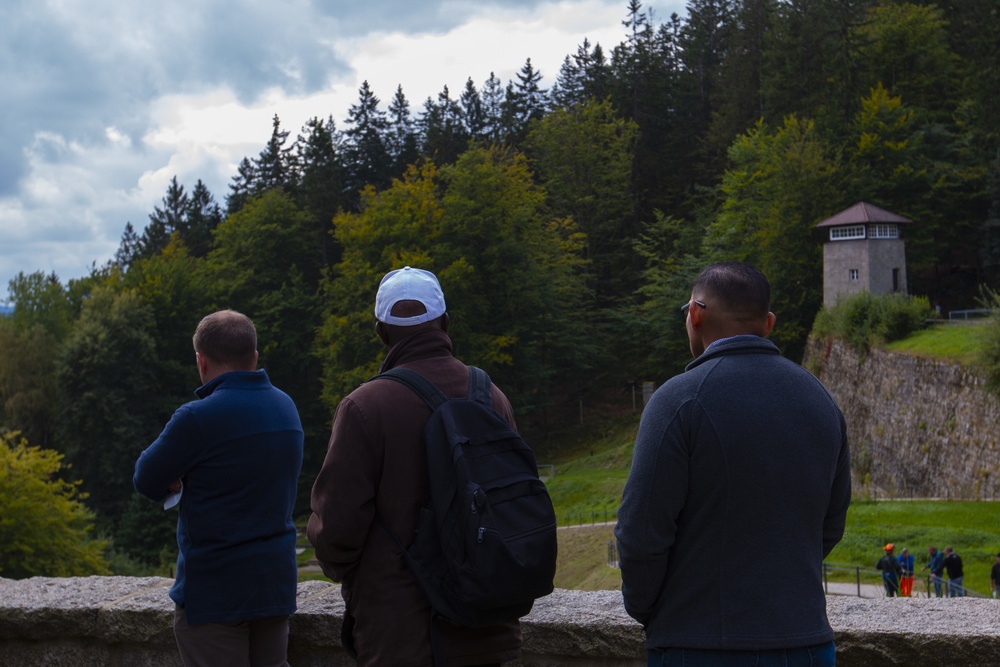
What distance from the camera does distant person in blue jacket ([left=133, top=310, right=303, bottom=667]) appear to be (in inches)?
146

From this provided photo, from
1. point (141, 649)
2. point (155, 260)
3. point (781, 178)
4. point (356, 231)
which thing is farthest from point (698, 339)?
point (155, 260)

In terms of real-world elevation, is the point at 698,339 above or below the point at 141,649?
above

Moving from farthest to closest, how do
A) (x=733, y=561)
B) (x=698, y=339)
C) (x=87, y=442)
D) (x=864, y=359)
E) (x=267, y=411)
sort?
(x=87, y=442)
(x=864, y=359)
(x=267, y=411)
(x=698, y=339)
(x=733, y=561)

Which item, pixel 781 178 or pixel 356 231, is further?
pixel 356 231

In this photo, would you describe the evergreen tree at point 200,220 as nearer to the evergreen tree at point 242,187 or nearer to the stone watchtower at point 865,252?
the evergreen tree at point 242,187

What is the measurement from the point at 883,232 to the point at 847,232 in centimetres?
130

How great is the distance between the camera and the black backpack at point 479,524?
3033 millimetres

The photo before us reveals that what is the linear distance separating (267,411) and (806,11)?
60771mm

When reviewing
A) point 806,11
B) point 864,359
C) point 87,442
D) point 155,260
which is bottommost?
point 87,442

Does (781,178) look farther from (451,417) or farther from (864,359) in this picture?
(451,417)

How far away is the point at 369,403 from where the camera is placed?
10.5 feet

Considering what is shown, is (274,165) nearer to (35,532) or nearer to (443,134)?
(443,134)

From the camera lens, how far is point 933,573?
695 inches

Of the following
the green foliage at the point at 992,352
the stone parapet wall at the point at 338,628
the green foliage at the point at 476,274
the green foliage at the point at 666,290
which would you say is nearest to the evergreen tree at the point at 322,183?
the green foliage at the point at 476,274
